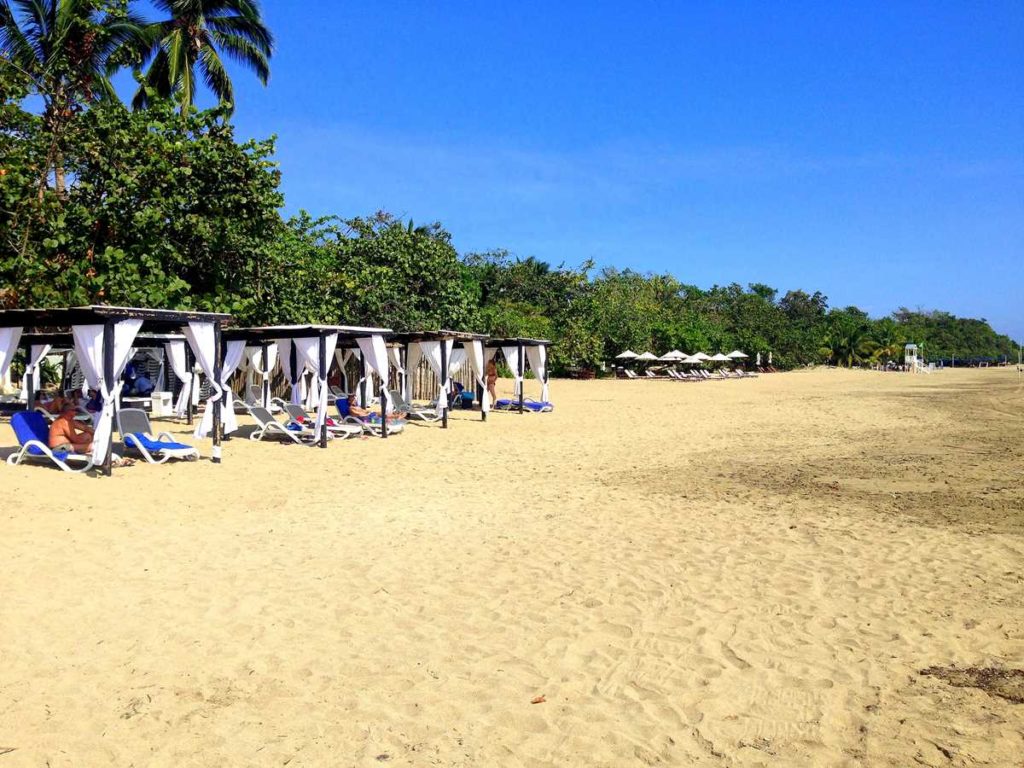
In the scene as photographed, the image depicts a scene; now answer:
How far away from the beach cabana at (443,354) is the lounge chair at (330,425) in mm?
2659

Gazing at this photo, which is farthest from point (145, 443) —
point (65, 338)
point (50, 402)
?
point (65, 338)

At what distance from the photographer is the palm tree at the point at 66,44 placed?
63.8 ft

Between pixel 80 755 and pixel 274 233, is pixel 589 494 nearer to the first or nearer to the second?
pixel 80 755

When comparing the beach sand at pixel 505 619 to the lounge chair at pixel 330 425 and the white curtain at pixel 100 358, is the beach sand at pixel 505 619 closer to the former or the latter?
the white curtain at pixel 100 358

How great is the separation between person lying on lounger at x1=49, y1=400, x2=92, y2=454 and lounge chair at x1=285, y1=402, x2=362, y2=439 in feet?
13.9

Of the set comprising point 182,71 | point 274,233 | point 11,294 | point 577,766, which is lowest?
point 577,766

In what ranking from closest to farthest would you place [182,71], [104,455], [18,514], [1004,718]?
[1004,718]
[18,514]
[104,455]
[182,71]

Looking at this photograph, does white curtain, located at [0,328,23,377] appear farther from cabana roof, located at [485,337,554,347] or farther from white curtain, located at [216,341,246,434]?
cabana roof, located at [485,337,554,347]

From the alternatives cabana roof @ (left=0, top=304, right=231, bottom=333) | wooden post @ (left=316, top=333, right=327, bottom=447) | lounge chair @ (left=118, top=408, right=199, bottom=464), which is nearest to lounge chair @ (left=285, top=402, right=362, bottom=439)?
wooden post @ (left=316, top=333, right=327, bottom=447)

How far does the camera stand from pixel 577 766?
3.40m

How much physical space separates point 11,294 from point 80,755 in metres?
15.7

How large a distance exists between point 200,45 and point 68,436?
1846cm

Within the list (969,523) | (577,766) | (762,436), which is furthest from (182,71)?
(577,766)

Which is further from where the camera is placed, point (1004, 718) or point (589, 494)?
point (589, 494)
